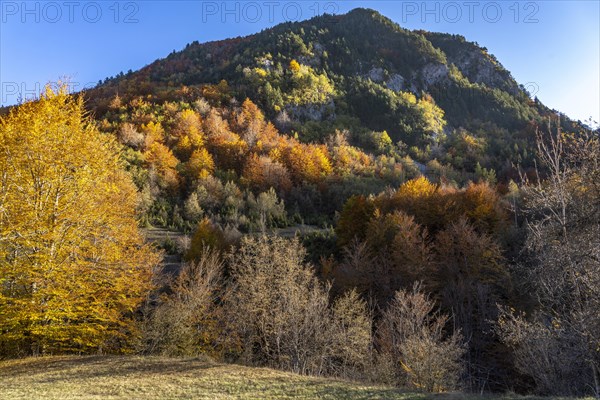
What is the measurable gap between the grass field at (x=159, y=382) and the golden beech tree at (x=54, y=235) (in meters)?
1.47

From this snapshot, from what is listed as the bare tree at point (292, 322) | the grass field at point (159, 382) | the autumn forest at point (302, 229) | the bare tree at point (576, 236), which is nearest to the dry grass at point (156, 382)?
the grass field at point (159, 382)

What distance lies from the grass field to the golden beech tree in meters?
1.47

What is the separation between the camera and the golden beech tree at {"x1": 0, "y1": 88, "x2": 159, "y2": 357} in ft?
41.0

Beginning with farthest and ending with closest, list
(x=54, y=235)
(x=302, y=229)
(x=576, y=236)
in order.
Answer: (x=302, y=229) < (x=54, y=235) < (x=576, y=236)

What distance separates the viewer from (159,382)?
10.1 metres

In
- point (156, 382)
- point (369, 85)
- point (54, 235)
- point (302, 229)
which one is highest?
point (369, 85)

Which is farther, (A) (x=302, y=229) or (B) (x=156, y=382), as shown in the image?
(A) (x=302, y=229)

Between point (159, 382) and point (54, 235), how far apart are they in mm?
6026

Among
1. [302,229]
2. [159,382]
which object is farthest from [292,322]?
[302,229]

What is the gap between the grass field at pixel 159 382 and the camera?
8797 millimetres

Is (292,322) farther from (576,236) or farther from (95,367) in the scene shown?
(576,236)

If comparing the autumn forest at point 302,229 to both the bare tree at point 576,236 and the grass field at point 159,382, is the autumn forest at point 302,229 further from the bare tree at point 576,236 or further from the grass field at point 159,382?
the grass field at point 159,382

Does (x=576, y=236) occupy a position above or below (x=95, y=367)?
above

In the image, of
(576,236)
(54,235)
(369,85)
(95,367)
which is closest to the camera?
(576,236)
